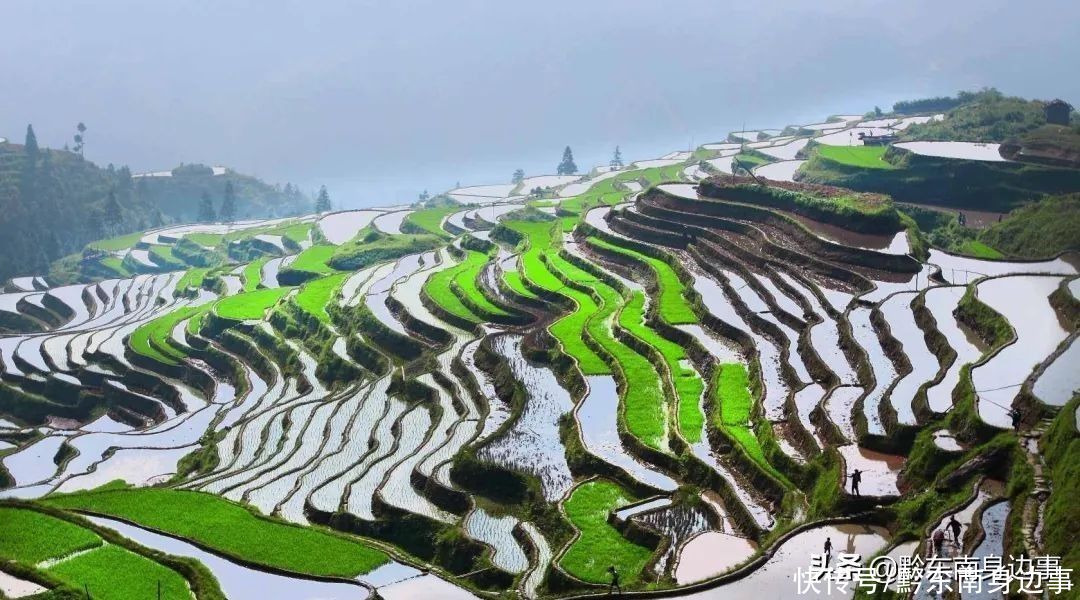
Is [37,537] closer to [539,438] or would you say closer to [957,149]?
[539,438]

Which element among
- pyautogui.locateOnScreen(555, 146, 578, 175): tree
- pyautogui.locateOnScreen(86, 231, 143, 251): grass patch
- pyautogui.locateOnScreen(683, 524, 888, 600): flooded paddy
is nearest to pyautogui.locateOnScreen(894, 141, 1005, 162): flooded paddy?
pyautogui.locateOnScreen(683, 524, 888, 600): flooded paddy

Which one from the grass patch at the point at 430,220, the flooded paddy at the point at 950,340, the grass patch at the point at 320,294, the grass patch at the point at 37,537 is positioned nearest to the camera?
the grass patch at the point at 37,537

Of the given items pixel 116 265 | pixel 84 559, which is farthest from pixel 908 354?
pixel 116 265

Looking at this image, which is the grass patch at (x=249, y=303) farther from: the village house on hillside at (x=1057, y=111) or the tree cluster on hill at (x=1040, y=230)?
the village house on hillside at (x=1057, y=111)

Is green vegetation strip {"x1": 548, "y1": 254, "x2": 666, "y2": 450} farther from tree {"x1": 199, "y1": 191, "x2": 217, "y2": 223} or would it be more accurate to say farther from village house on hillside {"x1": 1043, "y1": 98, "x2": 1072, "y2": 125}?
tree {"x1": 199, "y1": 191, "x2": 217, "y2": 223}

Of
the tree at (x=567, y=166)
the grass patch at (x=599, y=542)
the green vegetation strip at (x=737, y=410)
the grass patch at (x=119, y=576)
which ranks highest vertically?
the tree at (x=567, y=166)

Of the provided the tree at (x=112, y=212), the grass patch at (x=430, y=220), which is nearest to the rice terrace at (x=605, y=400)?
the grass patch at (x=430, y=220)

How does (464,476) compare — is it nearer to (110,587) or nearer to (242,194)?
(110,587)
